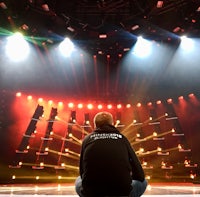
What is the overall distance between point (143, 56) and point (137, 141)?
2.79 meters

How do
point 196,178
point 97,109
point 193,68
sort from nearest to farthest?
1. point 196,178
2. point 193,68
3. point 97,109

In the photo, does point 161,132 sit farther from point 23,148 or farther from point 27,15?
point 27,15

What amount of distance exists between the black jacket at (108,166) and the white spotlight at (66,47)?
22.0 feet

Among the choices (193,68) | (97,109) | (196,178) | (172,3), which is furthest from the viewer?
(97,109)

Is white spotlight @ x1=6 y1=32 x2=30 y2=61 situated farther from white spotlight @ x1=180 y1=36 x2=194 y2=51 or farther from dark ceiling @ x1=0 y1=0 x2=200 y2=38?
white spotlight @ x1=180 y1=36 x2=194 y2=51

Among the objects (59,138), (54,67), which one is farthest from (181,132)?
(54,67)

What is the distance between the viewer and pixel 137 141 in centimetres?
927

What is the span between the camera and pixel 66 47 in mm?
8836

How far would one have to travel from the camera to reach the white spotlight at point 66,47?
28.2 ft

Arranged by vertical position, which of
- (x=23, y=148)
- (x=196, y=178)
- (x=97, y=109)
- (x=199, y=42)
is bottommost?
(x=196, y=178)

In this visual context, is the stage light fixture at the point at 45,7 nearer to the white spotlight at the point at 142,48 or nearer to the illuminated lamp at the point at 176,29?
the white spotlight at the point at 142,48

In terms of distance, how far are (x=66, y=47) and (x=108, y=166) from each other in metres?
7.18

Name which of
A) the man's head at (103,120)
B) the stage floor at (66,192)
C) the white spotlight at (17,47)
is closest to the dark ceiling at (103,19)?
the white spotlight at (17,47)

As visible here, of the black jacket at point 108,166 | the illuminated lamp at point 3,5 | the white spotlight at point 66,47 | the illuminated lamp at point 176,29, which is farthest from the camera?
the white spotlight at point 66,47
